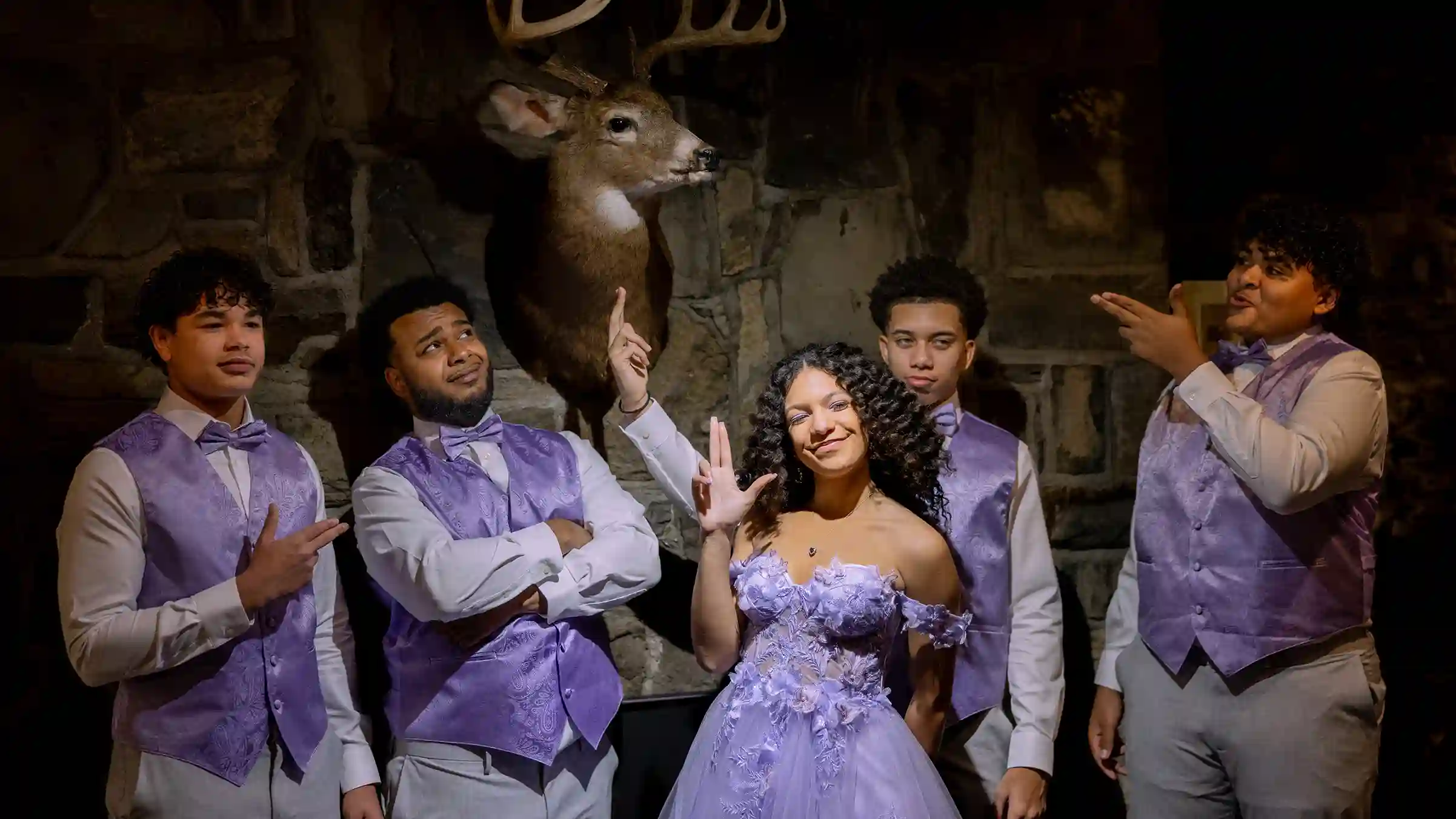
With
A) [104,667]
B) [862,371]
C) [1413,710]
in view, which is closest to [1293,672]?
[862,371]

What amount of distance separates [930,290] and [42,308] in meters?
2.36

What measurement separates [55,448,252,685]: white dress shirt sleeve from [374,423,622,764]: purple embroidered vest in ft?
1.37

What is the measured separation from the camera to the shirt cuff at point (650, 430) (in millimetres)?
3180

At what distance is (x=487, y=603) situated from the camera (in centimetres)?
282

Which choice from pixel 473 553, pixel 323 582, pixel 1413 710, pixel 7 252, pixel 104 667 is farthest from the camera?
pixel 1413 710

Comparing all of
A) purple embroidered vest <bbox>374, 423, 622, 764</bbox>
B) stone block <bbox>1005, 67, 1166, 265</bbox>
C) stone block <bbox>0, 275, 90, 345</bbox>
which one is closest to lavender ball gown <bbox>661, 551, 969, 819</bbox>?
purple embroidered vest <bbox>374, 423, 622, 764</bbox>

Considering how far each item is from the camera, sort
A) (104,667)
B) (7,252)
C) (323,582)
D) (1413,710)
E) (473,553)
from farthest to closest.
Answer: (1413,710) → (7,252) → (323,582) → (473,553) → (104,667)

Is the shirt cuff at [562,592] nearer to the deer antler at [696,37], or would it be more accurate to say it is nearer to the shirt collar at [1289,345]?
the deer antler at [696,37]

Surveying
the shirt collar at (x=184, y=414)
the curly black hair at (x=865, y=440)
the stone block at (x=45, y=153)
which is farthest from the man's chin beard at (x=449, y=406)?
the stone block at (x=45, y=153)

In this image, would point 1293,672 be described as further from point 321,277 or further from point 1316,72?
point 321,277

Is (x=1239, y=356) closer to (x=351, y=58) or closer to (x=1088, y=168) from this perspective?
(x=1088, y=168)

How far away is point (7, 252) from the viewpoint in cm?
336

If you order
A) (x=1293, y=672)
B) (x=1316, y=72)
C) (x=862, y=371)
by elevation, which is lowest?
(x=1293, y=672)

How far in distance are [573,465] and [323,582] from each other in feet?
2.18
